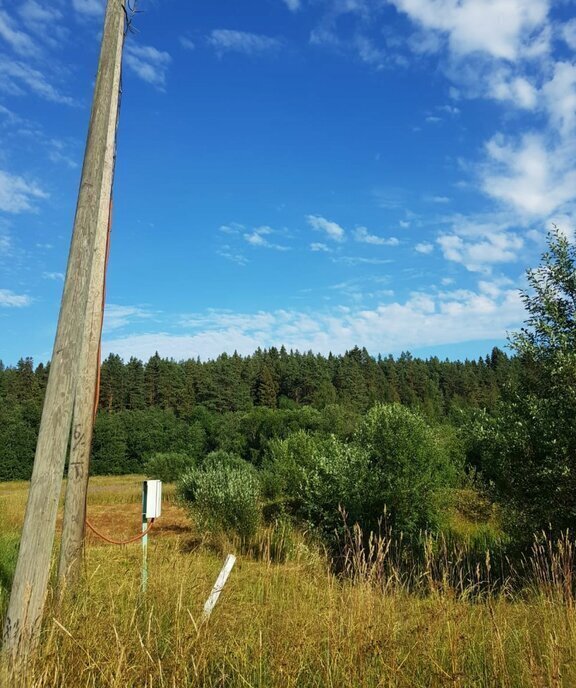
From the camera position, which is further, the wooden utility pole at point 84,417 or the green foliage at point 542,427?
the green foliage at point 542,427

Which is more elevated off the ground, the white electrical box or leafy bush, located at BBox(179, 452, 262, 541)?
the white electrical box

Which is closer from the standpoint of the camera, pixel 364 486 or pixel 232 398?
pixel 364 486

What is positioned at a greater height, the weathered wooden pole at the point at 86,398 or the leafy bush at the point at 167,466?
the weathered wooden pole at the point at 86,398

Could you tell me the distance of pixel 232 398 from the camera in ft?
275

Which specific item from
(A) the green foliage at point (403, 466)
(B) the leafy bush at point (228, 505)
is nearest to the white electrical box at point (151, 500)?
(B) the leafy bush at point (228, 505)

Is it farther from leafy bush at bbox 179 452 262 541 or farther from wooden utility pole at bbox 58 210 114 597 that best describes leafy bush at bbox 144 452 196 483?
wooden utility pole at bbox 58 210 114 597

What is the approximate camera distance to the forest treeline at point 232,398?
204 ft

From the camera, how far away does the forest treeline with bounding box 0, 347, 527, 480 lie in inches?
2448

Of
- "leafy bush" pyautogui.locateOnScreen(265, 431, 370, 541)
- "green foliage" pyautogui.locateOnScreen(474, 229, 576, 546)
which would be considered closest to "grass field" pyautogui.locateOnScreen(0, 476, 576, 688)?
"green foliage" pyautogui.locateOnScreen(474, 229, 576, 546)

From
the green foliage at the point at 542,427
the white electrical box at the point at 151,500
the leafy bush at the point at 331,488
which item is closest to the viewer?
the white electrical box at the point at 151,500

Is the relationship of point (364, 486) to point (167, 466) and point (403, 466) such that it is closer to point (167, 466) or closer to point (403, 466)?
point (403, 466)

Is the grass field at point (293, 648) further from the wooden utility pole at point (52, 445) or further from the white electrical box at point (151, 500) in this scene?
the white electrical box at point (151, 500)

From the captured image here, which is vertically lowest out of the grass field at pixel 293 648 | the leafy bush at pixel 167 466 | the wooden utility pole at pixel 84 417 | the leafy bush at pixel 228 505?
the leafy bush at pixel 167 466

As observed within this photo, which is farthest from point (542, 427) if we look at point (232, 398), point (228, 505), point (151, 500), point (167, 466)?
point (232, 398)
